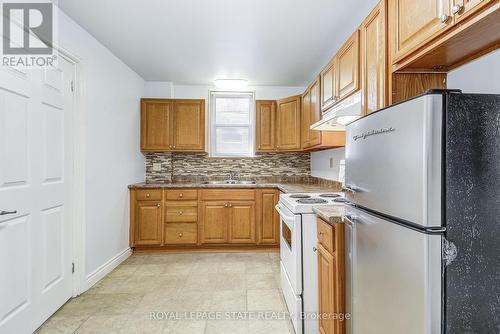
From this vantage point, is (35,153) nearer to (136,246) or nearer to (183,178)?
(136,246)

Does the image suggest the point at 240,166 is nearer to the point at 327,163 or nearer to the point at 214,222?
the point at 214,222

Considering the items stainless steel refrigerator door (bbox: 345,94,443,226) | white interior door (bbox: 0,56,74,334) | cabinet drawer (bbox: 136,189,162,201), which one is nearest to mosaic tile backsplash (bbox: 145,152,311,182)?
cabinet drawer (bbox: 136,189,162,201)

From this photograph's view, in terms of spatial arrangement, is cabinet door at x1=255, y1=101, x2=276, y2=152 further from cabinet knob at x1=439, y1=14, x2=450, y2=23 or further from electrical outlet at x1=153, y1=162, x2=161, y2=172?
cabinet knob at x1=439, y1=14, x2=450, y2=23

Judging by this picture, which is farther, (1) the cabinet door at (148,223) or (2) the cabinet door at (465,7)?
(1) the cabinet door at (148,223)

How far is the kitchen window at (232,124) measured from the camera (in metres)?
4.15

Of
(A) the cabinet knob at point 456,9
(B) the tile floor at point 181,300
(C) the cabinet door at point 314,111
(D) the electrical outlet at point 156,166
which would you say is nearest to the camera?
(A) the cabinet knob at point 456,9

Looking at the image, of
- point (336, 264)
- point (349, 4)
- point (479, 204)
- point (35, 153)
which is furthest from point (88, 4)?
point (479, 204)

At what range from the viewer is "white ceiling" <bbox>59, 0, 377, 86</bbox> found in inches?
79.9

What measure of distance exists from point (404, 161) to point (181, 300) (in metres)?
2.17

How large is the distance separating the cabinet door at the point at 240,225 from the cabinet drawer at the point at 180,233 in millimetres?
497

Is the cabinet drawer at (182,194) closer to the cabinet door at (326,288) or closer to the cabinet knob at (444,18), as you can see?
the cabinet door at (326,288)

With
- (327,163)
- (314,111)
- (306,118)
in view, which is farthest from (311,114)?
(327,163)

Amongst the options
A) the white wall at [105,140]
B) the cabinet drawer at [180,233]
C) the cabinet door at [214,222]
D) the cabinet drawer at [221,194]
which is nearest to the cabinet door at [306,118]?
the cabinet drawer at [221,194]

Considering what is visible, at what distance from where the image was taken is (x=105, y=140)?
9.12 feet
